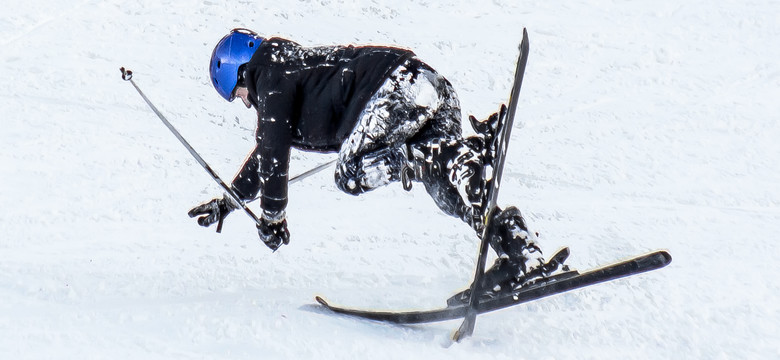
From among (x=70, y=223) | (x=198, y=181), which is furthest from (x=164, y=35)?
(x=70, y=223)

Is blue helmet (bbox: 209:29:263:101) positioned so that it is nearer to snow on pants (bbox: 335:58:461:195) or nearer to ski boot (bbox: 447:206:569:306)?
snow on pants (bbox: 335:58:461:195)

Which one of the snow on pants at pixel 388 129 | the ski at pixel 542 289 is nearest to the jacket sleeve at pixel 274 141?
the snow on pants at pixel 388 129

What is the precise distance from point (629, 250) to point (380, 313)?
226 cm

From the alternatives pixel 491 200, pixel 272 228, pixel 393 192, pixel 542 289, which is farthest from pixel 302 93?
pixel 393 192

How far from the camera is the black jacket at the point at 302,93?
4145mm

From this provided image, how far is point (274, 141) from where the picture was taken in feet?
13.7

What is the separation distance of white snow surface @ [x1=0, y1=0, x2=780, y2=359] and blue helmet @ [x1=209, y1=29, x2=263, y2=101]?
45.9 inches

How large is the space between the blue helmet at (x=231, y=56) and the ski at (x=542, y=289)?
4.65 ft

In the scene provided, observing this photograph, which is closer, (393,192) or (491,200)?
(491,200)

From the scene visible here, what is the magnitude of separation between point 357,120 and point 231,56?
774mm

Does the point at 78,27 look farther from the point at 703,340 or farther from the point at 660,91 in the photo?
the point at 703,340

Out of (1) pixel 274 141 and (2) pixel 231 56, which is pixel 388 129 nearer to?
(1) pixel 274 141

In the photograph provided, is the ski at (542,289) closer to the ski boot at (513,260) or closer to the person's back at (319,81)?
the ski boot at (513,260)

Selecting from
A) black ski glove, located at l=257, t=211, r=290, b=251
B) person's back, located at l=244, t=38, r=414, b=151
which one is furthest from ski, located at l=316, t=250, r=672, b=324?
person's back, located at l=244, t=38, r=414, b=151
